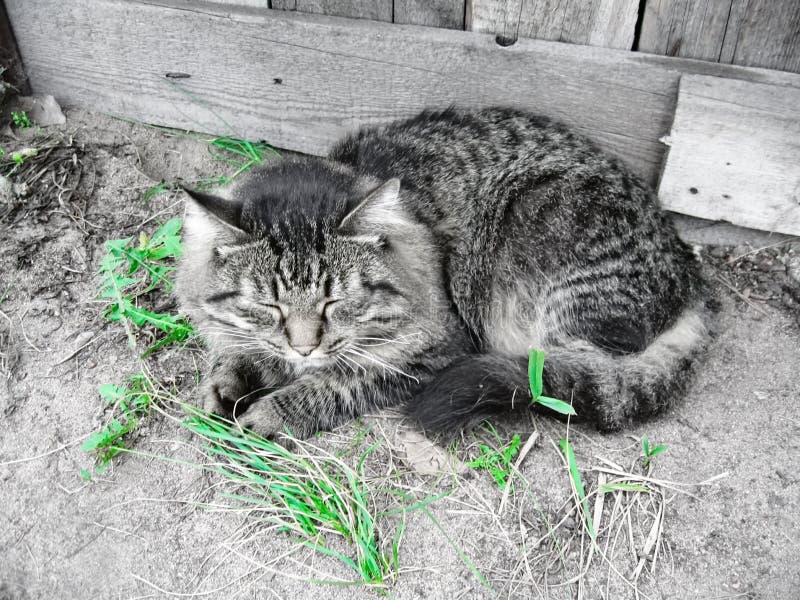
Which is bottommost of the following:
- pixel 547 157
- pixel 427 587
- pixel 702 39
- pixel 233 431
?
pixel 427 587

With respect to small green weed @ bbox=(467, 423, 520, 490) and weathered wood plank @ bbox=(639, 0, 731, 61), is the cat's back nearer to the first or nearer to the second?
weathered wood plank @ bbox=(639, 0, 731, 61)

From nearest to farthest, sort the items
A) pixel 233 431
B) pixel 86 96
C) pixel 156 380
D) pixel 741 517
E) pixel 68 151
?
pixel 741 517 < pixel 233 431 < pixel 156 380 < pixel 68 151 < pixel 86 96

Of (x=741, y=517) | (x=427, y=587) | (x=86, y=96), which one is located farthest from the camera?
(x=86, y=96)

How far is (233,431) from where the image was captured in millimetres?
2494

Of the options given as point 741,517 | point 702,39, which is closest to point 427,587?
point 741,517

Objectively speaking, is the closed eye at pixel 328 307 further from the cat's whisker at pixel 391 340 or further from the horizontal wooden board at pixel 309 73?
the horizontal wooden board at pixel 309 73

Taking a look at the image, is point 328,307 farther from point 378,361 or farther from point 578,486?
point 578,486

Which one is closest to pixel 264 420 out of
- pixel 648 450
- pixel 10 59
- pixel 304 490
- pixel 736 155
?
pixel 304 490

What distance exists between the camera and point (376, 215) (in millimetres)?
2332

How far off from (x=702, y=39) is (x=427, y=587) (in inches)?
99.1

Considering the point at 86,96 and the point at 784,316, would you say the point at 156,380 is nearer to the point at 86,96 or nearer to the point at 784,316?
the point at 86,96

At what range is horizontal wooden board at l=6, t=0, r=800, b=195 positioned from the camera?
118 inches

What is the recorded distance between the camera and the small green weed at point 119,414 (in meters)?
2.42

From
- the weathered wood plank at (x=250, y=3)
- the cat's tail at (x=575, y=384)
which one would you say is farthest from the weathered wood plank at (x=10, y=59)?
the cat's tail at (x=575, y=384)
